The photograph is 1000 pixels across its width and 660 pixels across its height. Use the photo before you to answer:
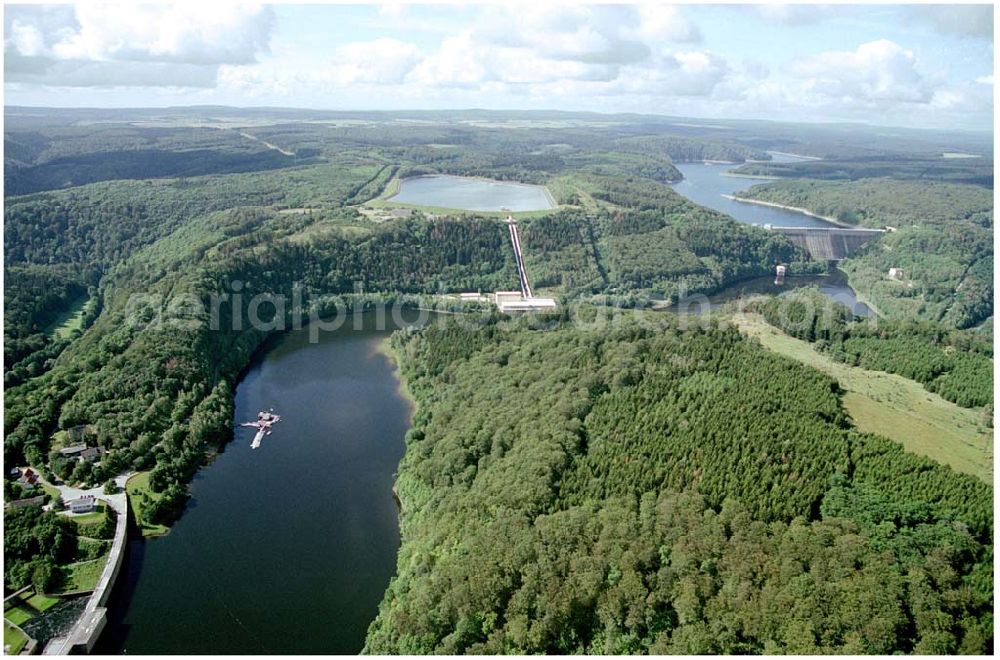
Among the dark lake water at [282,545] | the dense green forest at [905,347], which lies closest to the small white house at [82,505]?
the dark lake water at [282,545]

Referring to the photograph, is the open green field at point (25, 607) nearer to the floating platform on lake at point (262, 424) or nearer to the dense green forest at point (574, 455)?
the dense green forest at point (574, 455)

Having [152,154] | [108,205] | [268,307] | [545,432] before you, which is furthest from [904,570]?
[152,154]

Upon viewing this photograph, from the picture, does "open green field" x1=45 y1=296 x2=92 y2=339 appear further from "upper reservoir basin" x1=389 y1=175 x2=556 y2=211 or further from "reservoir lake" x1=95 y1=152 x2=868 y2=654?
"upper reservoir basin" x1=389 y1=175 x2=556 y2=211

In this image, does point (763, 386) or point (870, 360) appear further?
point (870, 360)

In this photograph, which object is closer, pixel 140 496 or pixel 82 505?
pixel 82 505

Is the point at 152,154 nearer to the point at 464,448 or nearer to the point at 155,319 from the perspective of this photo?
the point at 155,319

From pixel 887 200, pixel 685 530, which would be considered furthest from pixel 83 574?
pixel 887 200

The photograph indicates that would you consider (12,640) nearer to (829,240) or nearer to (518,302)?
(518,302)
